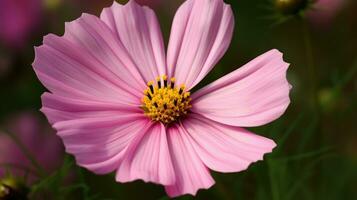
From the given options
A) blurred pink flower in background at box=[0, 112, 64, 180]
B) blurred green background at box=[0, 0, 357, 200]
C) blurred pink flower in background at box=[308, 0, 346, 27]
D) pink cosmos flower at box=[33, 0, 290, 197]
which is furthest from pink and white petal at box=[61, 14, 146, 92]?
blurred pink flower in background at box=[308, 0, 346, 27]

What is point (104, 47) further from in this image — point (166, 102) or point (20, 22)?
point (20, 22)

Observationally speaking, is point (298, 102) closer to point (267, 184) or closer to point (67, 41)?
point (267, 184)

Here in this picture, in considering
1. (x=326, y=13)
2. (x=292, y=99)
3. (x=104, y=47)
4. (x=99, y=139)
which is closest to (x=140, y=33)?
(x=104, y=47)

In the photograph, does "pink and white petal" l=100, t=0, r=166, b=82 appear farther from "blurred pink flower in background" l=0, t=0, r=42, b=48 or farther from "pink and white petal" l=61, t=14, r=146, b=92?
"blurred pink flower in background" l=0, t=0, r=42, b=48

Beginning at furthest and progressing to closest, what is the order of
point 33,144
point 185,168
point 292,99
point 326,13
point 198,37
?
point 326,13, point 33,144, point 292,99, point 198,37, point 185,168

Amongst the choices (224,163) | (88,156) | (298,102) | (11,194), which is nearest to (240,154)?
(224,163)
